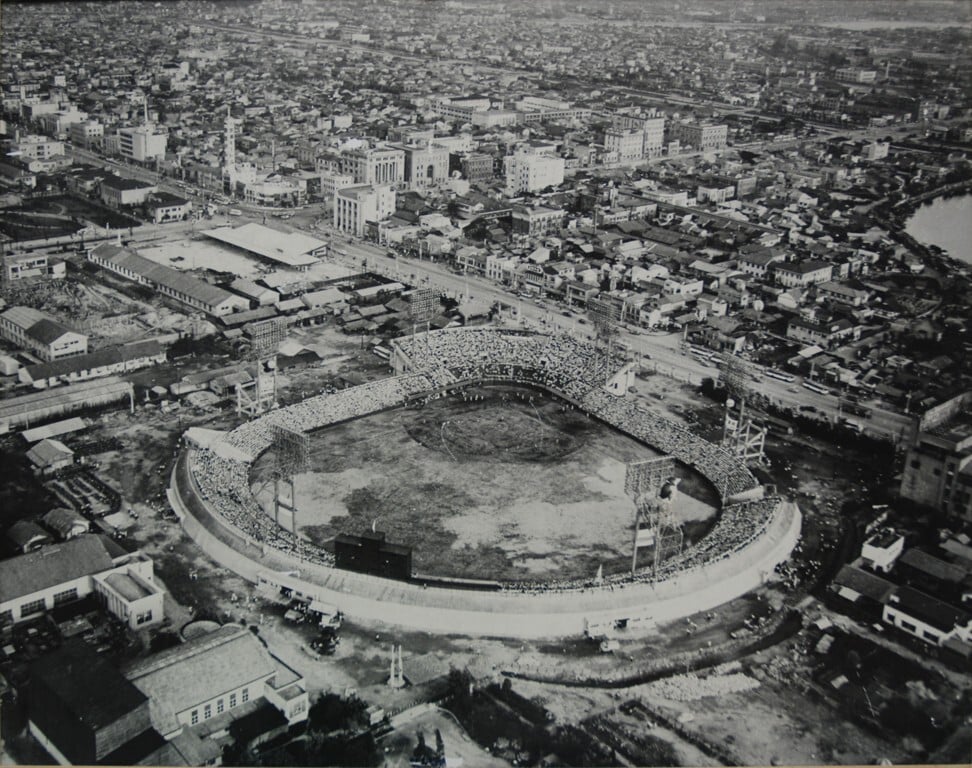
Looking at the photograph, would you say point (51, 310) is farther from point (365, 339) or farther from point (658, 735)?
point (658, 735)

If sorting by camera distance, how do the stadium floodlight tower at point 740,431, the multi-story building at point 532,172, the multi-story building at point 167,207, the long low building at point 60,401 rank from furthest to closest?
the multi-story building at point 532,172
the multi-story building at point 167,207
the long low building at point 60,401
the stadium floodlight tower at point 740,431

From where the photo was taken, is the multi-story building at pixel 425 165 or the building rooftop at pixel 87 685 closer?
the building rooftop at pixel 87 685

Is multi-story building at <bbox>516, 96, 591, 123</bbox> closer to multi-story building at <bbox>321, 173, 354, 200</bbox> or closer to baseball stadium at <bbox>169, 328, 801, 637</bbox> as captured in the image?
multi-story building at <bbox>321, 173, 354, 200</bbox>

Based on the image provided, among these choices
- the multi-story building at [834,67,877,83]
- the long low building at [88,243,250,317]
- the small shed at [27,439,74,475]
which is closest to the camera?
the small shed at [27,439,74,475]

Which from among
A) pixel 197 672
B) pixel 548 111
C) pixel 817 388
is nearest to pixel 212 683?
pixel 197 672

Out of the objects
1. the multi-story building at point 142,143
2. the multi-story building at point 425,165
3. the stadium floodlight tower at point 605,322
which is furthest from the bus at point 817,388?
the multi-story building at point 142,143

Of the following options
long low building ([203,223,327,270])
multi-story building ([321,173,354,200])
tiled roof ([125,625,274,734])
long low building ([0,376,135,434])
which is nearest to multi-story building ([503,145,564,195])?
multi-story building ([321,173,354,200])

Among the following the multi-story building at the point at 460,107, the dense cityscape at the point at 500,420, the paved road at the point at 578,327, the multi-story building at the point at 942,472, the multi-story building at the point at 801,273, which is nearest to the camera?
the dense cityscape at the point at 500,420

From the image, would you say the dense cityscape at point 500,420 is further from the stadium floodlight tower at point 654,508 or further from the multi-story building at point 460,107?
the multi-story building at point 460,107
